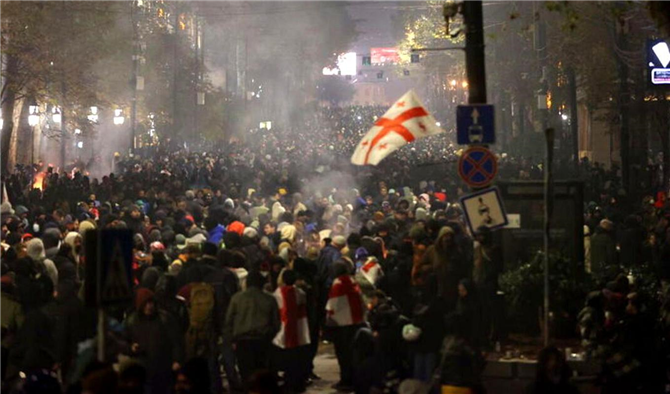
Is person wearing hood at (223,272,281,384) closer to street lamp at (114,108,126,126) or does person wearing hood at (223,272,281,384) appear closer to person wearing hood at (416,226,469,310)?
person wearing hood at (416,226,469,310)

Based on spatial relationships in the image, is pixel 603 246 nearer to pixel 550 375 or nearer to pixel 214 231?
pixel 214 231

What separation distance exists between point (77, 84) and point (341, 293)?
33778 mm

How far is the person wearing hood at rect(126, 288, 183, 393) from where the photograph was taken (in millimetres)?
11656

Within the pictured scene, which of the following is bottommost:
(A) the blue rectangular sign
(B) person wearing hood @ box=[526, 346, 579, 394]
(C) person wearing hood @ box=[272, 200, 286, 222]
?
(B) person wearing hood @ box=[526, 346, 579, 394]

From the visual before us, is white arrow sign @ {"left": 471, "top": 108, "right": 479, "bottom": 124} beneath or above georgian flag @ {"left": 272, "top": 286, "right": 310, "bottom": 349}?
above

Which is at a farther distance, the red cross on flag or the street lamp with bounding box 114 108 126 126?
the street lamp with bounding box 114 108 126 126

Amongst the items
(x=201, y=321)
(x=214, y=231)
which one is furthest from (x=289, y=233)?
(x=201, y=321)

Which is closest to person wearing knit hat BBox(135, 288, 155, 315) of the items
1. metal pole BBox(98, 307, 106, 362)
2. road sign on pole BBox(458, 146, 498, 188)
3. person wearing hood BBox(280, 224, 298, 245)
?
metal pole BBox(98, 307, 106, 362)

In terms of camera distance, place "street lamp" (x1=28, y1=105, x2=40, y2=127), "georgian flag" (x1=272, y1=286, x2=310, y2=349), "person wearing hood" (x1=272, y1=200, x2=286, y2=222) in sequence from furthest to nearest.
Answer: "street lamp" (x1=28, y1=105, x2=40, y2=127) < "person wearing hood" (x1=272, y1=200, x2=286, y2=222) < "georgian flag" (x1=272, y1=286, x2=310, y2=349)

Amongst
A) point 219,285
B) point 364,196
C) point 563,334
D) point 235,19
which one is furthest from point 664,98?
point 235,19

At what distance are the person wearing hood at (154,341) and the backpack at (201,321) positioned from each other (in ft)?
3.48

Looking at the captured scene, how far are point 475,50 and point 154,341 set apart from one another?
5402 millimetres

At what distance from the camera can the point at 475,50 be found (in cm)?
1498

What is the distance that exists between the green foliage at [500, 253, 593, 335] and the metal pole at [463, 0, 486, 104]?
80.8 inches
